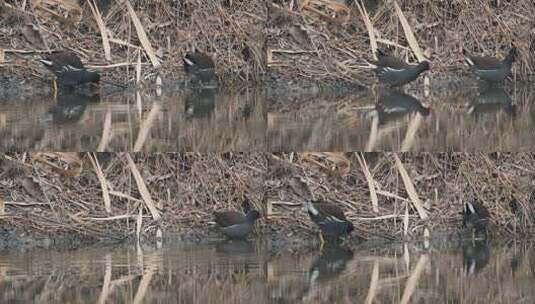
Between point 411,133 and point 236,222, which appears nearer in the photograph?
point 236,222

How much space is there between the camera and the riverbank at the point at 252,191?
11.5m

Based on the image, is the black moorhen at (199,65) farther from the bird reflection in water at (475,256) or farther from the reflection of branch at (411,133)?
the bird reflection in water at (475,256)

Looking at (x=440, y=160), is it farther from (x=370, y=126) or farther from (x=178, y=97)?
(x=178, y=97)

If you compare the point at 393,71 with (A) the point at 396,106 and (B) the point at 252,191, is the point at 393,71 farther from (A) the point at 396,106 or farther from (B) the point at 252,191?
(B) the point at 252,191

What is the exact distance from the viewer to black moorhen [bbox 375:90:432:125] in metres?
15.1

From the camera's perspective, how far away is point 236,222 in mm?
11445

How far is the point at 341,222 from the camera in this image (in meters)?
11.4

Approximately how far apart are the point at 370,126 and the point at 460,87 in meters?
4.72

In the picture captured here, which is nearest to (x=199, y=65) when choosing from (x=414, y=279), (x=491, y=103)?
(x=491, y=103)

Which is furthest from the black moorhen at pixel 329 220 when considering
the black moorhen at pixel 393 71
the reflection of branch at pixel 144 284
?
the black moorhen at pixel 393 71

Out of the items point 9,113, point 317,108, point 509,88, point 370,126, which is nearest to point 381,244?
point 370,126

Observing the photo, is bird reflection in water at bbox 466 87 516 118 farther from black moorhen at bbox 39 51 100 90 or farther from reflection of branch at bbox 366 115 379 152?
black moorhen at bbox 39 51 100 90

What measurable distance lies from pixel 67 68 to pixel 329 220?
631 centimetres

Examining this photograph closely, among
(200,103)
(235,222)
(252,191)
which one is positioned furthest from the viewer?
(200,103)
